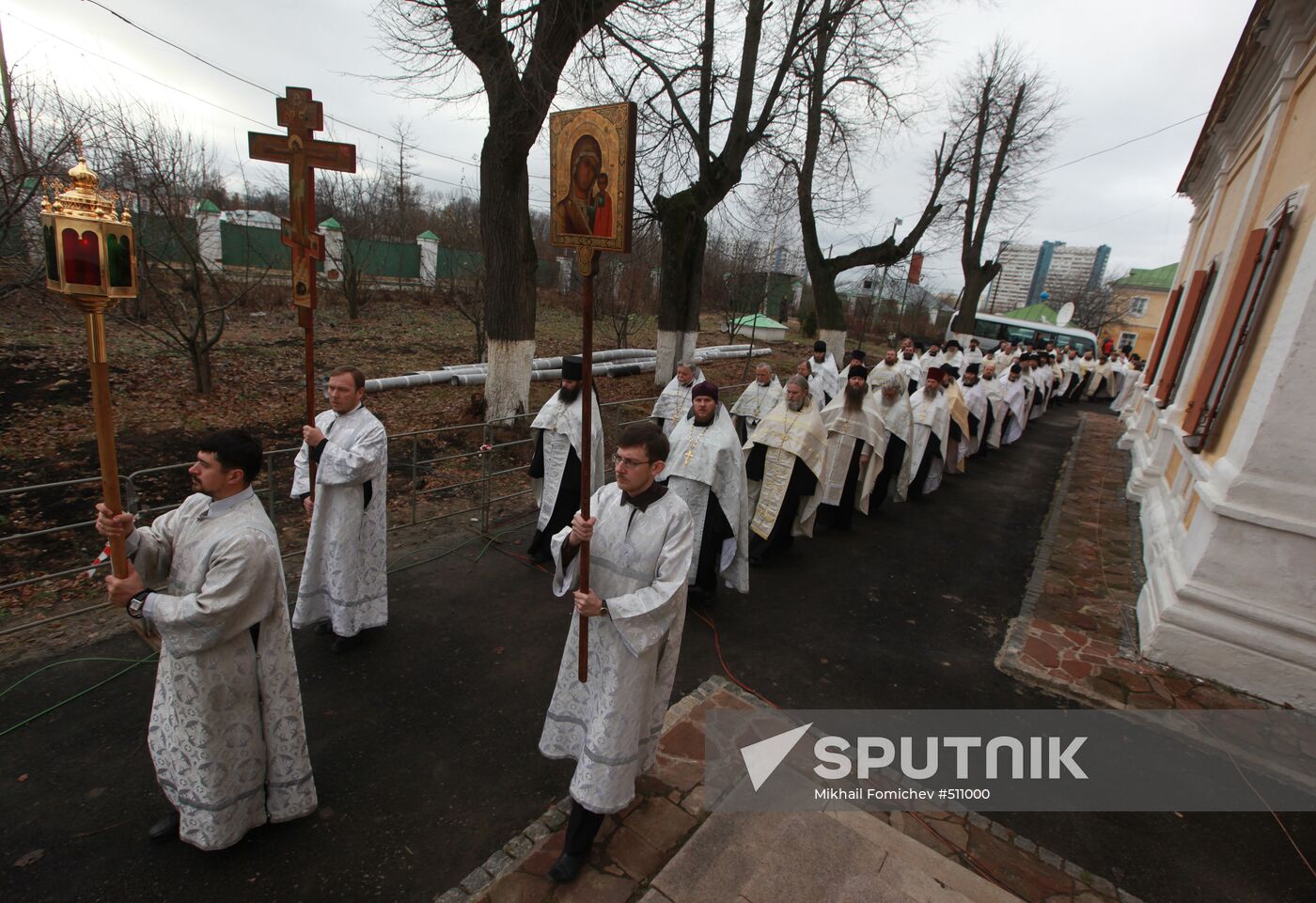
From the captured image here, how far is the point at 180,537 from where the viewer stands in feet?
8.37

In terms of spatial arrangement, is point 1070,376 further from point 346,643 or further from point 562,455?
point 346,643

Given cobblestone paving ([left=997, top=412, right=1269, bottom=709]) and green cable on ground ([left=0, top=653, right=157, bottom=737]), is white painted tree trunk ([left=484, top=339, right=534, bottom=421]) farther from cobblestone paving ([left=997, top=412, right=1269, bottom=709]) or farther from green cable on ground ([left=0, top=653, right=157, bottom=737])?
cobblestone paving ([left=997, top=412, right=1269, bottom=709])

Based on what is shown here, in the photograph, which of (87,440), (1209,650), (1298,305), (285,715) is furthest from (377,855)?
(87,440)

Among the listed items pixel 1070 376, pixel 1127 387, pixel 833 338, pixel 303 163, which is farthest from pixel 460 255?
pixel 1127 387

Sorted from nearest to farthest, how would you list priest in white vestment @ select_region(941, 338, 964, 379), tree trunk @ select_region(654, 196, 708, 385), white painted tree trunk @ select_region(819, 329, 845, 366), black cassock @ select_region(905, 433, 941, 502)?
1. black cassock @ select_region(905, 433, 941, 502)
2. tree trunk @ select_region(654, 196, 708, 385)
3. priest in white vestment @ select_region(941, 338, 964, 379)
4. white painted tree trunk @ select_region(819, 329, 845, 366)

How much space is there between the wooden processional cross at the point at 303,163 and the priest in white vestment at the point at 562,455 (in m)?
2.11

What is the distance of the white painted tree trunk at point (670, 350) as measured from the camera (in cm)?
1312

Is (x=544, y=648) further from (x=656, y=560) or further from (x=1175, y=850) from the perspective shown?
(x=1175, y=850)

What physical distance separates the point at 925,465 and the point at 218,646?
8576 mm

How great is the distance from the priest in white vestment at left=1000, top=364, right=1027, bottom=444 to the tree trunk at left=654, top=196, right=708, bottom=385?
6659 mm

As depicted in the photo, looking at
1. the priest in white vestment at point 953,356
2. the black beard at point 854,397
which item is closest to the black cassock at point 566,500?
the black beard at point 854,397

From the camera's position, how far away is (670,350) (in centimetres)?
1324

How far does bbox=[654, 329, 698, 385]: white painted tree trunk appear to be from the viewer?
13.1m

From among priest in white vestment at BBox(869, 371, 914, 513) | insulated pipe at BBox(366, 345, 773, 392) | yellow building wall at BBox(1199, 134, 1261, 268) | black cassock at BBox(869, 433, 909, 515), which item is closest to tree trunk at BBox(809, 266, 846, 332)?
insulated pipe at BBox(366, 345, 773, 392)
